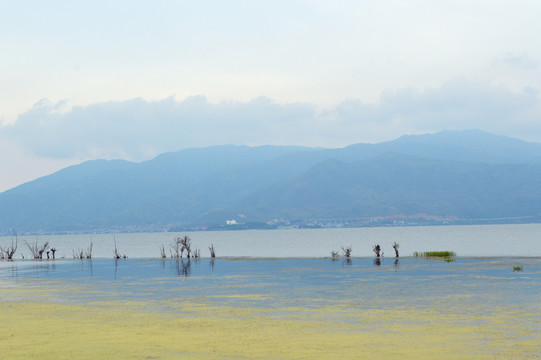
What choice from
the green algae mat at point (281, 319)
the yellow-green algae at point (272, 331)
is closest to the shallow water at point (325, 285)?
the green algae mat at point (281, 319)

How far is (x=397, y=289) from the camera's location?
177ft

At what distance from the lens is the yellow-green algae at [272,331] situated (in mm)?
27406

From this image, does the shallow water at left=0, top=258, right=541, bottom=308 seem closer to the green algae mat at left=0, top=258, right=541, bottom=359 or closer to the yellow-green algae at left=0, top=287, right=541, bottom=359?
the green algae mat at left=0, top=258, right=541, bottom=359

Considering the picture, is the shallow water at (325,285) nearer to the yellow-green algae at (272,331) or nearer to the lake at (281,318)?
the lake at (281,318)

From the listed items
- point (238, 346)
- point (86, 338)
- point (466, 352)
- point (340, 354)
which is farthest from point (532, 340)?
point (86, 338)

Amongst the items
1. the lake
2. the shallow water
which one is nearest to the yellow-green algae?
the lake

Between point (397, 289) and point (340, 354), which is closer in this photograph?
point (340, 354)

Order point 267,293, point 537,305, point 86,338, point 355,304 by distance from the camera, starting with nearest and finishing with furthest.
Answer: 1. point 86,338
2. point 537,305
3. point 355,304
4. point 267,293

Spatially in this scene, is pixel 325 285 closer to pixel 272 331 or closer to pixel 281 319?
pixel 281 319

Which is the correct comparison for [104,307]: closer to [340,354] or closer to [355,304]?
[355,304]

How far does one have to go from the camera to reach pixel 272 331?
33.0 meters

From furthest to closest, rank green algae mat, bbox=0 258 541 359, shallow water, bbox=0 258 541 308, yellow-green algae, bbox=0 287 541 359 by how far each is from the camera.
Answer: shallow water, bbox=0 258 541 308 < green algae mat, bbox=0 258 541 359 < yellow-green algae, bbox=0 287 541 359

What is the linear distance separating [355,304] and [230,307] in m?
7.85

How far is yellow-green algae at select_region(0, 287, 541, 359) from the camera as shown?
89.9 feet
